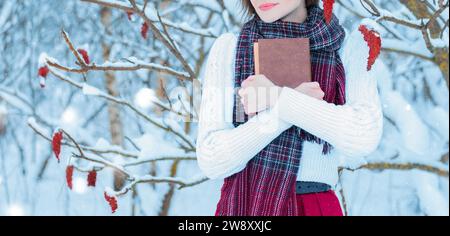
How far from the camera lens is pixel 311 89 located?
1.42 m

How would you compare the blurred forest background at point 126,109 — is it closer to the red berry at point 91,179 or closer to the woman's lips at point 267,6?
the red berry at point 91,179

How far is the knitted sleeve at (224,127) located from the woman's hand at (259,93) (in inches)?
0.9

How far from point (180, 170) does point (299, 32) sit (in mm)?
3903

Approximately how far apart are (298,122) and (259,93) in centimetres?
10

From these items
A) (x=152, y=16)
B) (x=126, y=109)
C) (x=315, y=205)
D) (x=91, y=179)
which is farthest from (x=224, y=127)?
(x=126, y=109)

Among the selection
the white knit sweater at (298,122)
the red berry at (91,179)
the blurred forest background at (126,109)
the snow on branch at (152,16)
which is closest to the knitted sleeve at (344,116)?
the white knit sweater at (298,122)

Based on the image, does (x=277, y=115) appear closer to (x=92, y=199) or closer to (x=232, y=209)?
(x=232, y=209)

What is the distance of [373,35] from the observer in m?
1.46

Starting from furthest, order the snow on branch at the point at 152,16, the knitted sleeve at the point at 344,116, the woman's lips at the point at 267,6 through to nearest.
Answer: the snow on branch at the point at 152,16 → the woman's lips at the point at 267,6 → the knitted sleeve at the point at 344,116

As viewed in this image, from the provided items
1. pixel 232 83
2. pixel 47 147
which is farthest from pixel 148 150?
pixel 47 147

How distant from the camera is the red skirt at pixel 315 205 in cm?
147

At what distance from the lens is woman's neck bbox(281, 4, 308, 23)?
1.59m

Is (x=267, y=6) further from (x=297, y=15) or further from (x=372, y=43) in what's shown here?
(x=372, y=43)
